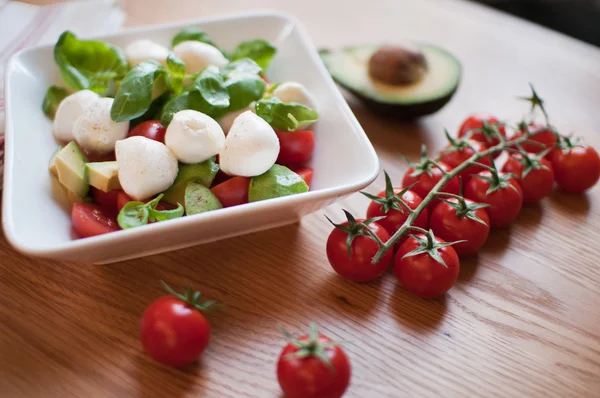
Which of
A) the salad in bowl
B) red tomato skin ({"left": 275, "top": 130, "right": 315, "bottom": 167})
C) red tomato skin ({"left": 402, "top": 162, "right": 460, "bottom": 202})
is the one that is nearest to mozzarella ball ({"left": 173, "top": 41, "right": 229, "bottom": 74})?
the salad in bowl

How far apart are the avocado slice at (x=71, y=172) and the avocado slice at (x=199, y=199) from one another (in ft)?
0.60

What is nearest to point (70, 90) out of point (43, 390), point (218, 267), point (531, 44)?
point (218, 267)

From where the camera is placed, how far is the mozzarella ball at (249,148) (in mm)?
996

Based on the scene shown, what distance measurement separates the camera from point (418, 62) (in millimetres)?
1440

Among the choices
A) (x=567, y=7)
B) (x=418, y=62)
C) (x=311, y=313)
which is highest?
(x=418, y=62)

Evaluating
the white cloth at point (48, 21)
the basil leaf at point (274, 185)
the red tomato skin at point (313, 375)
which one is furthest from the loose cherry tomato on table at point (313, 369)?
the white cloth at point (48, 21)

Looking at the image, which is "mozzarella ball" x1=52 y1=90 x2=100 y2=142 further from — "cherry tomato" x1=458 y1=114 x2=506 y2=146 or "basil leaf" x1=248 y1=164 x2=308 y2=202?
"cherry tomato" x1=458 y1=114 x2=506 y2=146

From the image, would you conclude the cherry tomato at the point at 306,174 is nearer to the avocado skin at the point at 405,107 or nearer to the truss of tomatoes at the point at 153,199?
the truss of tomatoes at the point at 153,199

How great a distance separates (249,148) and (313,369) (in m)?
0.37

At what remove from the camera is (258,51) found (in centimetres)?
129

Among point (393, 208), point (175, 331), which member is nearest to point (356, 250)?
point (393, 208)

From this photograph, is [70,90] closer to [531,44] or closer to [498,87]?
[498,87]

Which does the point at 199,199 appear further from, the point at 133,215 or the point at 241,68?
the point at 241,68

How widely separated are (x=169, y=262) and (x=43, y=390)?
293 millimetres
